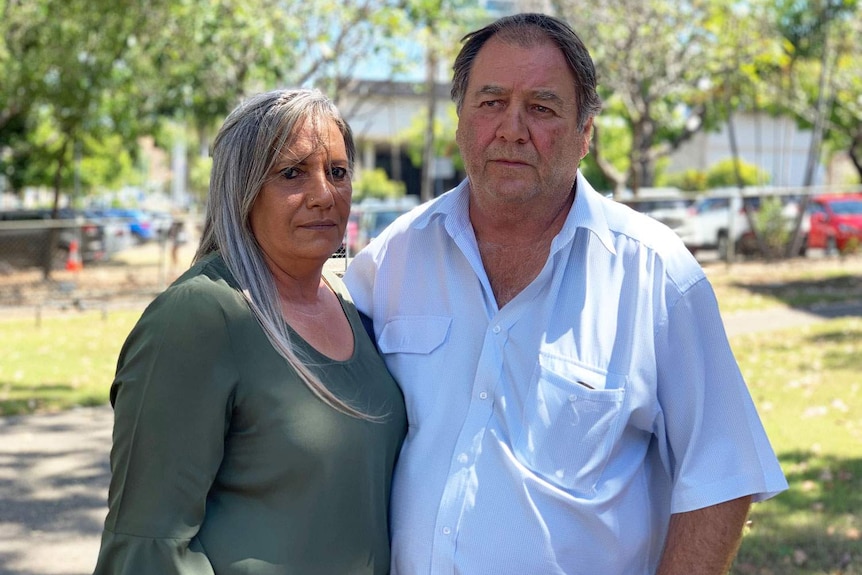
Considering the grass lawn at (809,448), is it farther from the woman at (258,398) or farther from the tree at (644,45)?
the tree at (644,45)

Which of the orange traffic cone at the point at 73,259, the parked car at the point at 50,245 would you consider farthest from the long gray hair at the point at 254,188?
the orange traffic cone at the point at 73,259

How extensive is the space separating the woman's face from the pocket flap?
1.02 ft

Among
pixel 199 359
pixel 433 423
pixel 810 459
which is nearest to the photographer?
pixel 199 359

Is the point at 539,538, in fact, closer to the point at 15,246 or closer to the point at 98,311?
the point at 98,311

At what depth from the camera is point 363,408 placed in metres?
2.54

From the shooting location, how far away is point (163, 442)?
2.22m

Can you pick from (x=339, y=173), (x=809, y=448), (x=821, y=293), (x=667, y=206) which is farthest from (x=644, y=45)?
(x=339, y=173)

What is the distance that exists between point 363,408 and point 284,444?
27cm

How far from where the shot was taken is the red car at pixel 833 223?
22.2m

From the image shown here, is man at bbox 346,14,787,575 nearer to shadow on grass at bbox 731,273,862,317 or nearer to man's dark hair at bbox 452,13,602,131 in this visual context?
man's dark hair at bbox 452,13,602,131

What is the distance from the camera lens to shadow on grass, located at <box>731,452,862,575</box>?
5008 mm

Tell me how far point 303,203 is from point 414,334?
19.0 inches

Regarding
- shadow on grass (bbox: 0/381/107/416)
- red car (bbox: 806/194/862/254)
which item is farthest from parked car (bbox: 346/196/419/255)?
shadow on grass (bbox: 0/381/107/416)

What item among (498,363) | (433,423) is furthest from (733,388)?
(433,423)
